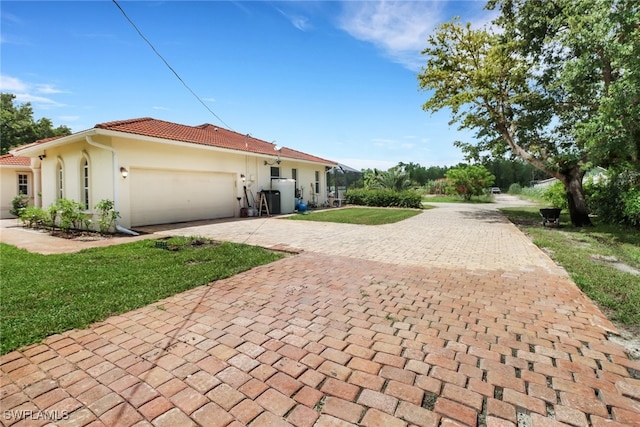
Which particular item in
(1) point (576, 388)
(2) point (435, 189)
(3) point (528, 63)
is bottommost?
(1) point (576, 388)

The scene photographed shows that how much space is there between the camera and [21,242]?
8727mm

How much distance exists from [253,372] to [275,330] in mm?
766

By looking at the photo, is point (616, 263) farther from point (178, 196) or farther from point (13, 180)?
point (13, 180)

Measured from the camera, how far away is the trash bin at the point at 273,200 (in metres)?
16.9

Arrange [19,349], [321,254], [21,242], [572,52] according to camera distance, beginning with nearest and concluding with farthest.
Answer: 1. [19,349]
2. [321,254]
3. [21,242]
4. [572,52]

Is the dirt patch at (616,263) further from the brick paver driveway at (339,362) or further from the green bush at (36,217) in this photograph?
the green bush at (36,217)

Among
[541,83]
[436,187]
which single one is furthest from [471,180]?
[541,83]

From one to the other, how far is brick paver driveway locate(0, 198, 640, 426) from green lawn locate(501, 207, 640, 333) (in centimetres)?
34

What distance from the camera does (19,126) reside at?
2798 cm

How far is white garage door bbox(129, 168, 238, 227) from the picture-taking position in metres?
11.8

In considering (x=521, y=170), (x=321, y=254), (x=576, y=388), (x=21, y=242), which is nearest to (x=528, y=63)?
(x=321, y=254)

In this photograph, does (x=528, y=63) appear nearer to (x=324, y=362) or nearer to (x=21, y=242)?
(x=324, y=362)

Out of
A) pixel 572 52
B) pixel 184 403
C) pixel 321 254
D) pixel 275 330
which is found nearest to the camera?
pixel 184 403

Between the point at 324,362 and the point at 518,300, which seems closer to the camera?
the point at 324,362
